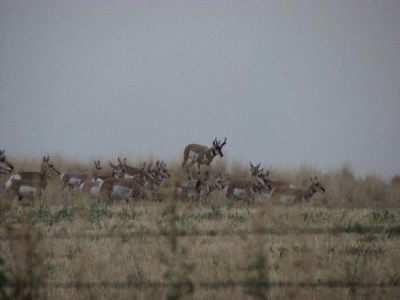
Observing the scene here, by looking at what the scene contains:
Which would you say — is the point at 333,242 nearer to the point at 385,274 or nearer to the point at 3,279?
the point at 385,274

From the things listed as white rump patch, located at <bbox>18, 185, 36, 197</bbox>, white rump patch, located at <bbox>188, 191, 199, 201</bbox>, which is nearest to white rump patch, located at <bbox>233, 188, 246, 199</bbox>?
white rump patch, located at <bbox>188, 191, 199, 201</bbox>

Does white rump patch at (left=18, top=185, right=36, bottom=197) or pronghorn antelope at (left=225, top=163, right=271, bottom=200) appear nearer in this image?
white rump patch at (left=18, top=185, right=36, bottom=197)

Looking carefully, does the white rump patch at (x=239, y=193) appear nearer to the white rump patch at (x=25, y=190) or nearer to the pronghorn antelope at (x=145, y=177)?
the pronghorn antelope at (x=145, y=177)

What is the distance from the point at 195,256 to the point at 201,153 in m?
17.9

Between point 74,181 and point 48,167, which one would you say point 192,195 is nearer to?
point 74,181

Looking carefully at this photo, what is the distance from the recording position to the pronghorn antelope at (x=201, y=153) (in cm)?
2616

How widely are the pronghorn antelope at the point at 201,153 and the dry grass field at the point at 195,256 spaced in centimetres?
1143

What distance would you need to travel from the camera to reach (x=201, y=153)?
2645cm

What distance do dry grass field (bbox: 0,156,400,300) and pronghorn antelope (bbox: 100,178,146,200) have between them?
10.4 feet

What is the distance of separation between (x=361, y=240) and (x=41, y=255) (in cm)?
620

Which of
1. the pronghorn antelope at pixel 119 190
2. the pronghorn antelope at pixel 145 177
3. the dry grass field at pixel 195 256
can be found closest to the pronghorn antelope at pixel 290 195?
the pronghorn antelope at pixel 119 190

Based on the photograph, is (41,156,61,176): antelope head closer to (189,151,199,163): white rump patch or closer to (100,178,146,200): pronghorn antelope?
(100,178,146,200): pronghorn antelope

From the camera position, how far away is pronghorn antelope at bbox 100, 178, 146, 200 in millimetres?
17609

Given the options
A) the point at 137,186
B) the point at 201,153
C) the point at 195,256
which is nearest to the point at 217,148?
the point at 201,153
